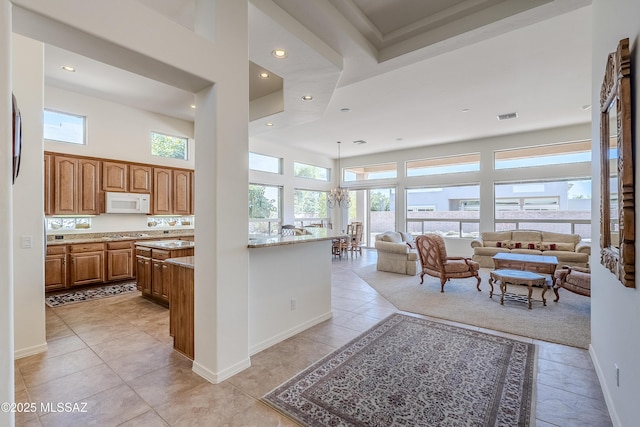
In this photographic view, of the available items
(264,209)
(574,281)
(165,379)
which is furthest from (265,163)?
(574,281)

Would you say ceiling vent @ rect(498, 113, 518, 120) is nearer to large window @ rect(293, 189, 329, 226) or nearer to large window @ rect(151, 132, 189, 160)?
large window @ rect(293, 189, 329, 226)

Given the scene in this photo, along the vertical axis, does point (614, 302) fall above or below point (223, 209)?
below

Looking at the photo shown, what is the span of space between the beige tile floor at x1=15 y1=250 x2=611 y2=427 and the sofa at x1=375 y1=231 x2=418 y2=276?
112 inches

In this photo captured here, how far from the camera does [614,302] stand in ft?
6.42

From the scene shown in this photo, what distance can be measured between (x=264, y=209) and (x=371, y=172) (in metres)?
4.30

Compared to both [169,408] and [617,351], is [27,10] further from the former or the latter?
[617,351]

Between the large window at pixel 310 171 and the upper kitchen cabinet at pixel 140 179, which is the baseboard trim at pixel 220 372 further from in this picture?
the large window at pixel 310 171

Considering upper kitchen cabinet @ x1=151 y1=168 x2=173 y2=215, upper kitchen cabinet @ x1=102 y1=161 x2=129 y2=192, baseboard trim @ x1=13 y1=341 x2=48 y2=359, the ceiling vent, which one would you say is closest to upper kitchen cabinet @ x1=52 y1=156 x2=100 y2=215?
upper kitchen cabinet @ x1=102 y1=161 x2=129 y2=192

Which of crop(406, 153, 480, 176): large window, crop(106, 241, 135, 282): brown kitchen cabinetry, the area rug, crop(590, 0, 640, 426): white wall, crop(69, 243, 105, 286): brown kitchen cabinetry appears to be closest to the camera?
crop(590, 0, 640, 426): white wall

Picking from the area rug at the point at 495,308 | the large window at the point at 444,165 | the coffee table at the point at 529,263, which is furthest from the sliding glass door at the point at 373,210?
the coffee table at the point at 529,263

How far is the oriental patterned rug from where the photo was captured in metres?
1.99

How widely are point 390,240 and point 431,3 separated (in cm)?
485

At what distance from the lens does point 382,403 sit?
2.13 meters

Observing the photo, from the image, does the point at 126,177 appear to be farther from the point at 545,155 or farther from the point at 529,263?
the point at 545,155
